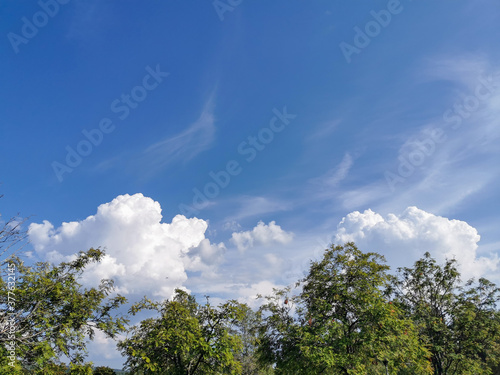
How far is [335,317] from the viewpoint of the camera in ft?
78.4

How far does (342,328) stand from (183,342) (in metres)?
11.7

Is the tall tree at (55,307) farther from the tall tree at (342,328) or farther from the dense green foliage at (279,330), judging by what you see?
the tall tree at (342,328)

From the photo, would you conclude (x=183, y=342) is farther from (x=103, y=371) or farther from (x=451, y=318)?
(x=103, y=371)

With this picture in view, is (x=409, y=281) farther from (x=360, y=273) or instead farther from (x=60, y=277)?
(x=60, y=277)

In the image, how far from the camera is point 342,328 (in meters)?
23.3

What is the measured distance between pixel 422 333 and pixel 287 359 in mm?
17739

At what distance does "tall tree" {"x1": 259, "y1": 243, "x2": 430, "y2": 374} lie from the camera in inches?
864

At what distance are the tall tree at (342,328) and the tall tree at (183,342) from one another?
581cm

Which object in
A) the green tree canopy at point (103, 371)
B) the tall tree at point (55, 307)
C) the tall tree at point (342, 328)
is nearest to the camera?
the tall tree at point (55, 307)

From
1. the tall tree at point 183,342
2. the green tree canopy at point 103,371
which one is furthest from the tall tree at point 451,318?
the green tree canopy at point 103,371

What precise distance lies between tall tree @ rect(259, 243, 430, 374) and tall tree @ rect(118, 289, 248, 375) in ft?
19.1

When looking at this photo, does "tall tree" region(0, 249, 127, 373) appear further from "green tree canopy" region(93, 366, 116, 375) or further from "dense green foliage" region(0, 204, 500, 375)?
"green tree canopy" region(93, 366, 116, 375)

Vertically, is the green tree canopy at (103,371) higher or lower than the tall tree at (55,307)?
lower

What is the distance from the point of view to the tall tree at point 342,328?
22.0 metres
